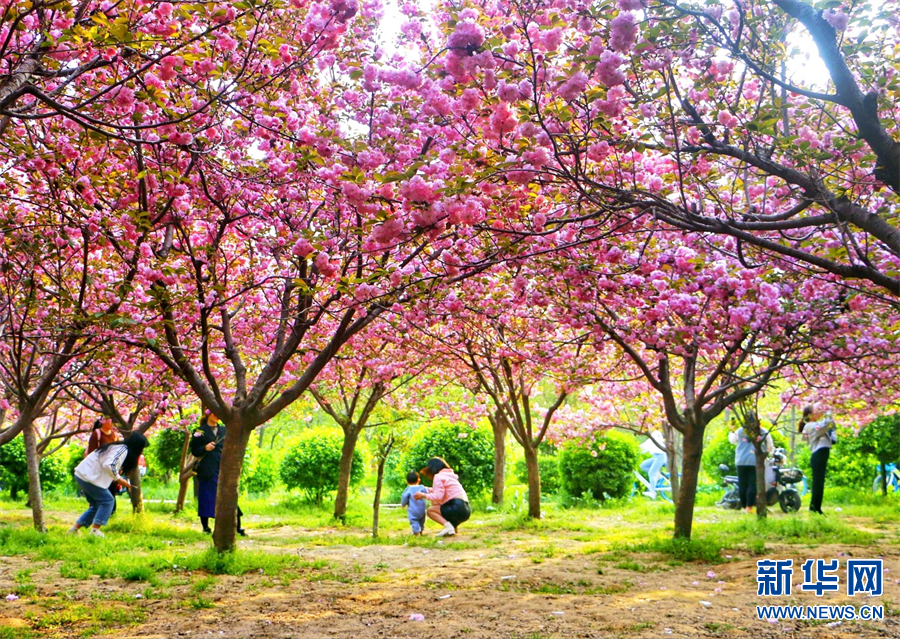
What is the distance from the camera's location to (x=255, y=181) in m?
4.49

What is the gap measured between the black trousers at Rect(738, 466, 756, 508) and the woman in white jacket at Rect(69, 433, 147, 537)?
8961 millimetres

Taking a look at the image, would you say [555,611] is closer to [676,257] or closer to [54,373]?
[676,257]

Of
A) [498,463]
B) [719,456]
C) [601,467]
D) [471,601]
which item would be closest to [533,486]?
[498,463]

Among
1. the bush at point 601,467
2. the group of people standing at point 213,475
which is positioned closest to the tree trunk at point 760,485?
the group of people standing at point 213,475

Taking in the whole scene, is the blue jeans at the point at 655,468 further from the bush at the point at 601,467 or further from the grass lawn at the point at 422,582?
the grass lawn at the point at 422,582

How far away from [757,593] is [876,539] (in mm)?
3641

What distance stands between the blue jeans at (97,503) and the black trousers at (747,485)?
905 cm

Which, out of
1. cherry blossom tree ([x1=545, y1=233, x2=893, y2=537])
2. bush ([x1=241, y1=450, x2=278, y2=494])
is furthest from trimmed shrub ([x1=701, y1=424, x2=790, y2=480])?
bush ([x1=241, y1=450, x2=278, y2=494])

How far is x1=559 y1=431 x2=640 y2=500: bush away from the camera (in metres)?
12.9

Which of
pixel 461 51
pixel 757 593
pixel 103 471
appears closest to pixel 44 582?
pixel 103 471

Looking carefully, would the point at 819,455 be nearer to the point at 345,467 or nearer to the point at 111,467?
the point at 345,467

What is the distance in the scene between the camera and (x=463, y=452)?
503 inches

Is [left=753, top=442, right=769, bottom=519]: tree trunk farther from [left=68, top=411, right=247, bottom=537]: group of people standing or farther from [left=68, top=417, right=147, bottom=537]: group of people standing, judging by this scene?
[left=68, top=417, right=147, bottom=537]: group of people standing

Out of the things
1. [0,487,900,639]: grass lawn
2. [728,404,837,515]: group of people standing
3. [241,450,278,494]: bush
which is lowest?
[241,450,278,494]: bush
